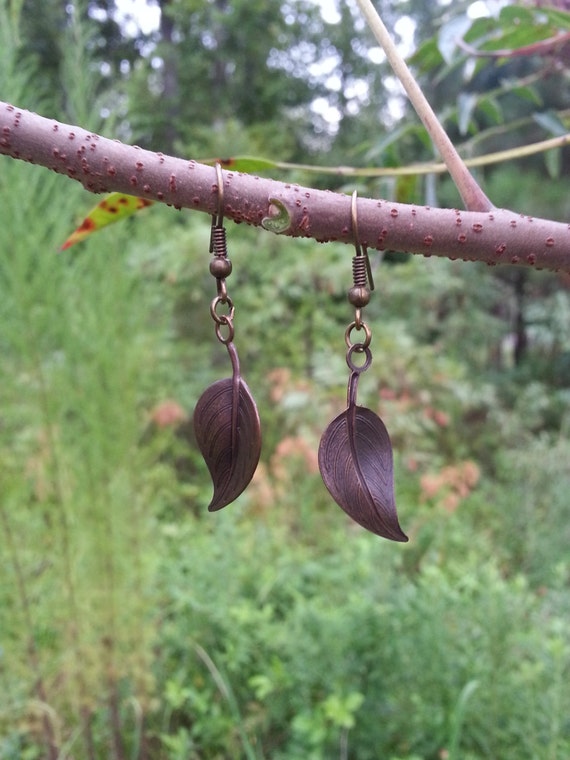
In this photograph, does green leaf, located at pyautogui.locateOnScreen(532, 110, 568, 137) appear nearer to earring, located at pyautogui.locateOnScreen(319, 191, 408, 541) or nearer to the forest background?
the forest background

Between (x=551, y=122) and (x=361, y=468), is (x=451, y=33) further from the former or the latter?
(x=361, y=468)

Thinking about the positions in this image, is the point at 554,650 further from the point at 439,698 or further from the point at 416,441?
the point at 416,441

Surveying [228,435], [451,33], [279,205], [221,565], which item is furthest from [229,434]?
[221,565]

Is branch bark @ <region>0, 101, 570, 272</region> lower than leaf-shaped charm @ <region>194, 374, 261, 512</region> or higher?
higher

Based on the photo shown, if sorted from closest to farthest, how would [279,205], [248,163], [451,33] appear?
1. [279,205]
2. [248,163]
3. [451,33]

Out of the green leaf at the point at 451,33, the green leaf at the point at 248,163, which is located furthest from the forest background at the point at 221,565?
the green leaf at the point at 248,163

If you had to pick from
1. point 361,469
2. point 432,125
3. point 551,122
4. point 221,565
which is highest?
point 551,122

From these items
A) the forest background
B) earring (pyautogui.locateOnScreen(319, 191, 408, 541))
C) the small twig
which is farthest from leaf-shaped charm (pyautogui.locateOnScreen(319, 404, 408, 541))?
the forest background
